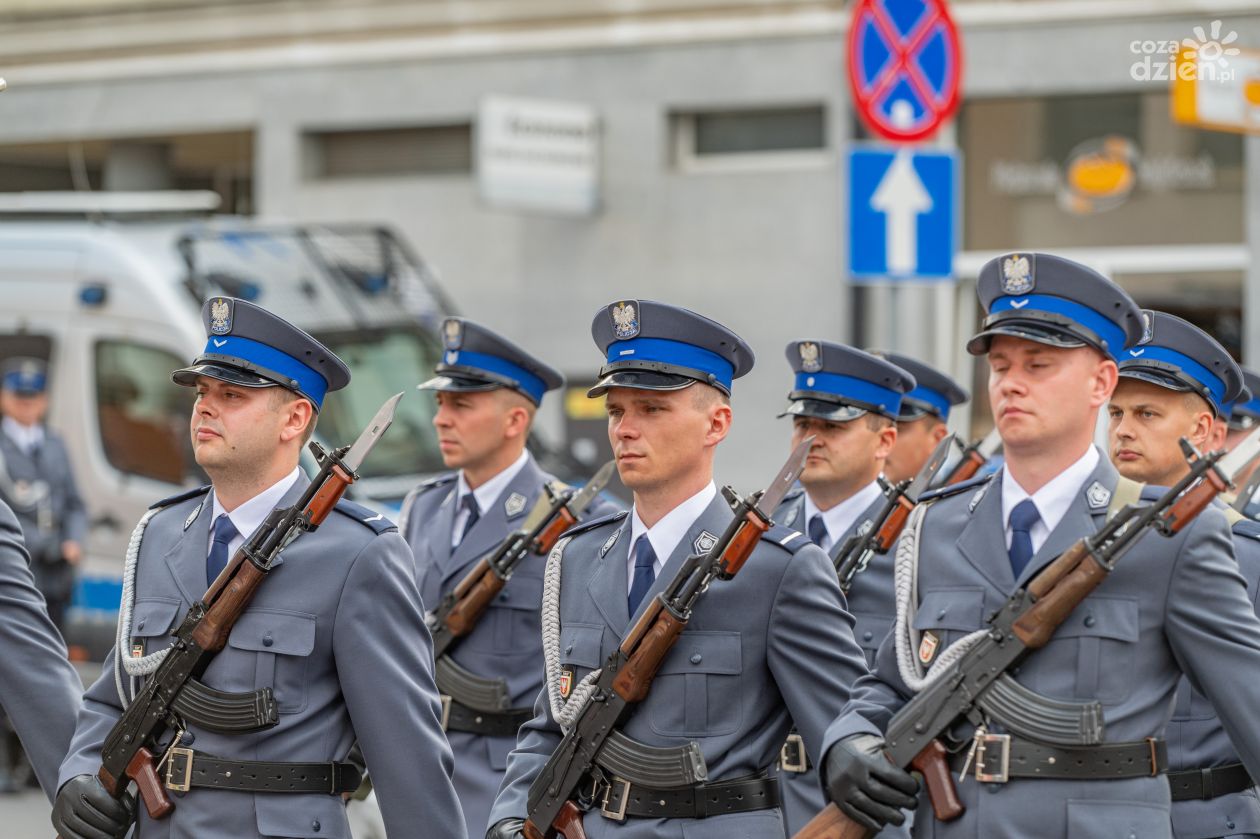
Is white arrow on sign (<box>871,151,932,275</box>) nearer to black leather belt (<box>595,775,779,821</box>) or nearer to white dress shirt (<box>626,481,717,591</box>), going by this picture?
white dress shirt (<box>626,481,717,591</box>)

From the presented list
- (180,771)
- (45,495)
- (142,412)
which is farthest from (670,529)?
(142,412)

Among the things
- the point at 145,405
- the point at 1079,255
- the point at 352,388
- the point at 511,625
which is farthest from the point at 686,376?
the point at 1079,255

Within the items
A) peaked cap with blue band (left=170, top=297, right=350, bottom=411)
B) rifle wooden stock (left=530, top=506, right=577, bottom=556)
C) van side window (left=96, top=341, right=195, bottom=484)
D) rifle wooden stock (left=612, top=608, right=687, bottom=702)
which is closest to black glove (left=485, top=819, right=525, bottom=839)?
rifle wooden stock (left=612, top=608, right=687, bottom=702)

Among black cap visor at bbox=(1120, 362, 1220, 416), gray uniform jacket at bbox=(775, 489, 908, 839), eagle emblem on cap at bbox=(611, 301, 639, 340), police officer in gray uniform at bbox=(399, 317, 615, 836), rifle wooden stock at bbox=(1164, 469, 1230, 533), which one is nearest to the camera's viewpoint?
rifle wooden stock at bbox=(1164, 469, 1230, 533)

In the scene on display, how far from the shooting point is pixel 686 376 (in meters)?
4.77

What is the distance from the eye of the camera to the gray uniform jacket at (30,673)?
4902mm

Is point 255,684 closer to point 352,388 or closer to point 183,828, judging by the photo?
point 183,828

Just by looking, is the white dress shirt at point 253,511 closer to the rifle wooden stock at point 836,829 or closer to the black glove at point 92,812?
the black glove at point 92,812

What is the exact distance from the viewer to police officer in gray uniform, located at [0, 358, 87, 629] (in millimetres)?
10555

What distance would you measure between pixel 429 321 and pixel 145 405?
1.63 m

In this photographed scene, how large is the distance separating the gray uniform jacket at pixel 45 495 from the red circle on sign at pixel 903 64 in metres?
4.52

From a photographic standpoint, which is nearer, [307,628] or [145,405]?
[307,628]

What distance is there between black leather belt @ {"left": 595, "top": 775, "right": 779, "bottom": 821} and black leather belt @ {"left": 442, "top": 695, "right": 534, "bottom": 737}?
2.00 meters

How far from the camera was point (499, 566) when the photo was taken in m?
6.64
